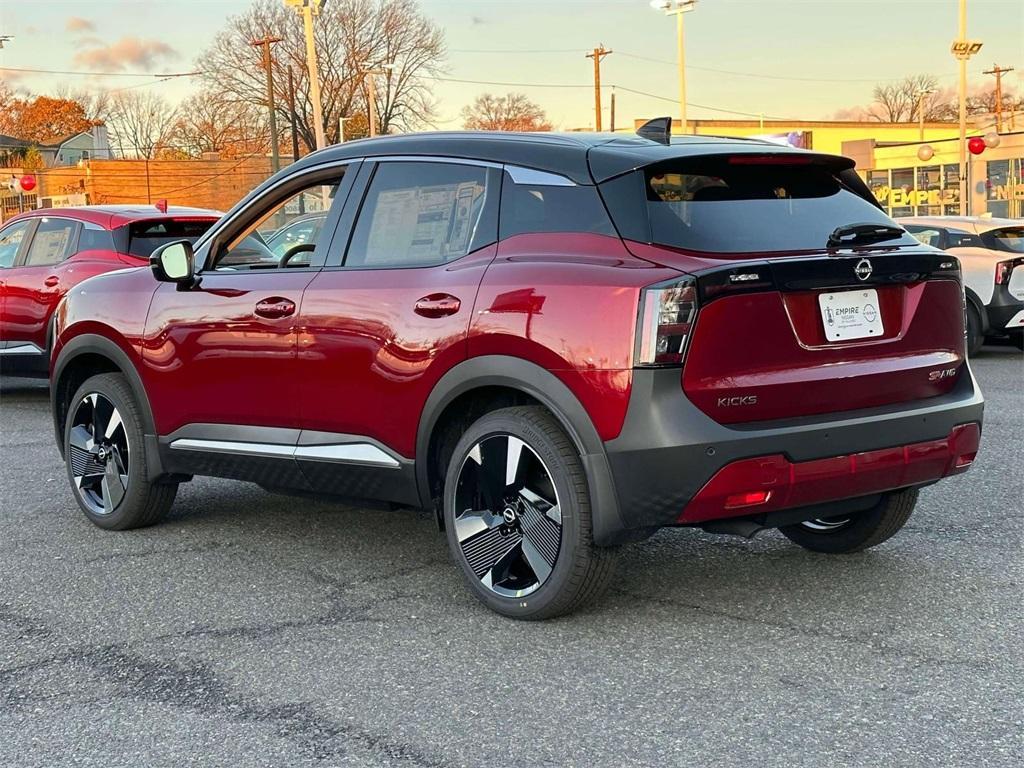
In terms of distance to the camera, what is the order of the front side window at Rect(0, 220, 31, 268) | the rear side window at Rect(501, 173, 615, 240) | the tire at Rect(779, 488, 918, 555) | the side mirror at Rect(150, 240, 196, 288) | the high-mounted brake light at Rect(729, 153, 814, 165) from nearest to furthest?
the rear side window at Rect(501, 173, 615, 240) < the high-mounted brake light at Rect(729, 153, 814, 165) < the tire at Rect(779, 488, 918, 555) < the side mirror at Rect(150, 240, 196, 288) < the front side window at Rect(0, 220, 31, 268)

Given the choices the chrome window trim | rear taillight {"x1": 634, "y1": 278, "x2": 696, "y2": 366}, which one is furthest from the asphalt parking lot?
the chrome window trim

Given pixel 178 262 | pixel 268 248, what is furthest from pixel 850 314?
pixel 178 262

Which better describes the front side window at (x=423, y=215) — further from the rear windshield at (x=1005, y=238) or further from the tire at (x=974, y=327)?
the rear windshield at (x=1005, y=238)

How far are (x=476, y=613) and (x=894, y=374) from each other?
5.57ft

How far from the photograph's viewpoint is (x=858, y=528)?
16.4 ft

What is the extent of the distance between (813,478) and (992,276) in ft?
32.0

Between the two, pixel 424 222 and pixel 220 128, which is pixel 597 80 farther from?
pixel 424 222

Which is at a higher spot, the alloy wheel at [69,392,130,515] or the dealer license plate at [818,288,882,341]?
the dealer license plate at [818,288,882,341]

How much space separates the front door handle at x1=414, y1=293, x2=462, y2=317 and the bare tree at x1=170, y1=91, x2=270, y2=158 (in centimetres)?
6411

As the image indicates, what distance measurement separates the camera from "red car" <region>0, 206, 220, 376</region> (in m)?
10.6

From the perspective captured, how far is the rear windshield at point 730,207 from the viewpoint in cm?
402

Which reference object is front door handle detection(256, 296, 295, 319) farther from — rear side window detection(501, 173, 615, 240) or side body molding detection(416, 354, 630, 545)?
rear side window detection(501, 173, 615, 240)

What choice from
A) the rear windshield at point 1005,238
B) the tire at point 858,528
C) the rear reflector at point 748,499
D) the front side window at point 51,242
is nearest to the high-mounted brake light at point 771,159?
the rear reflector at point 748,499

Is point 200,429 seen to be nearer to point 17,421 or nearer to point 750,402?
point 750,402
